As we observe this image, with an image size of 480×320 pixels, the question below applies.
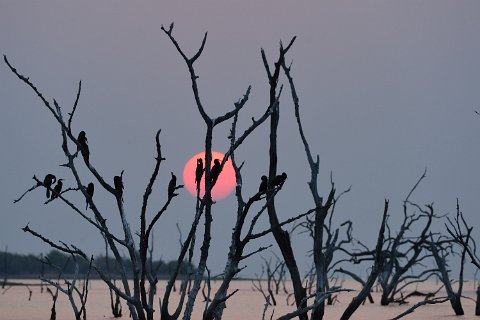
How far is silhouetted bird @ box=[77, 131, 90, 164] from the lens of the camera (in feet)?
9.61

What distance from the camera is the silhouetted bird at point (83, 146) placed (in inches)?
115

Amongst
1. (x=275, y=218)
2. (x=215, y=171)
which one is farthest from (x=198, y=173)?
(x=275, y=218)

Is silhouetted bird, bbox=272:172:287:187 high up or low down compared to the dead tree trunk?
down

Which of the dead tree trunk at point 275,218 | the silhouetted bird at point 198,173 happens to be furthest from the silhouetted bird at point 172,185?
the dead tree trunk at point 275,218

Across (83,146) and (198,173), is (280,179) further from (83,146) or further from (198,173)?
(83,146)

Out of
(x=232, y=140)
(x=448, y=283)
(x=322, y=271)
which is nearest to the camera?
(x=232, y=140)

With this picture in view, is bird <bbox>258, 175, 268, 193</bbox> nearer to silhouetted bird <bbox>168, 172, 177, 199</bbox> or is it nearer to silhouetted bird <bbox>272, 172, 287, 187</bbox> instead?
silhouetted bird <bbox>272, 172, 287, 187</bbox>

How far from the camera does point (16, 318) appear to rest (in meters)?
11.6

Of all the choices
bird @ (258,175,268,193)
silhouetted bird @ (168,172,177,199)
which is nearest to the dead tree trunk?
bird @ (258,175,268,193)

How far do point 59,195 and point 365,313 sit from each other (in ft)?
37.4

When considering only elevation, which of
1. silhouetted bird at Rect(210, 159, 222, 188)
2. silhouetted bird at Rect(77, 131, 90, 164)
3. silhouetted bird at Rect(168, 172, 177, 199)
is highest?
silhouetted bird at Rect(77, 131, 90, 164)

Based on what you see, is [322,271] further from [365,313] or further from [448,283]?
[365,313]

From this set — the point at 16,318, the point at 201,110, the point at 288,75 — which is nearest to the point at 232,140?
the point at 201,110

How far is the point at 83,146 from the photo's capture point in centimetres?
297
